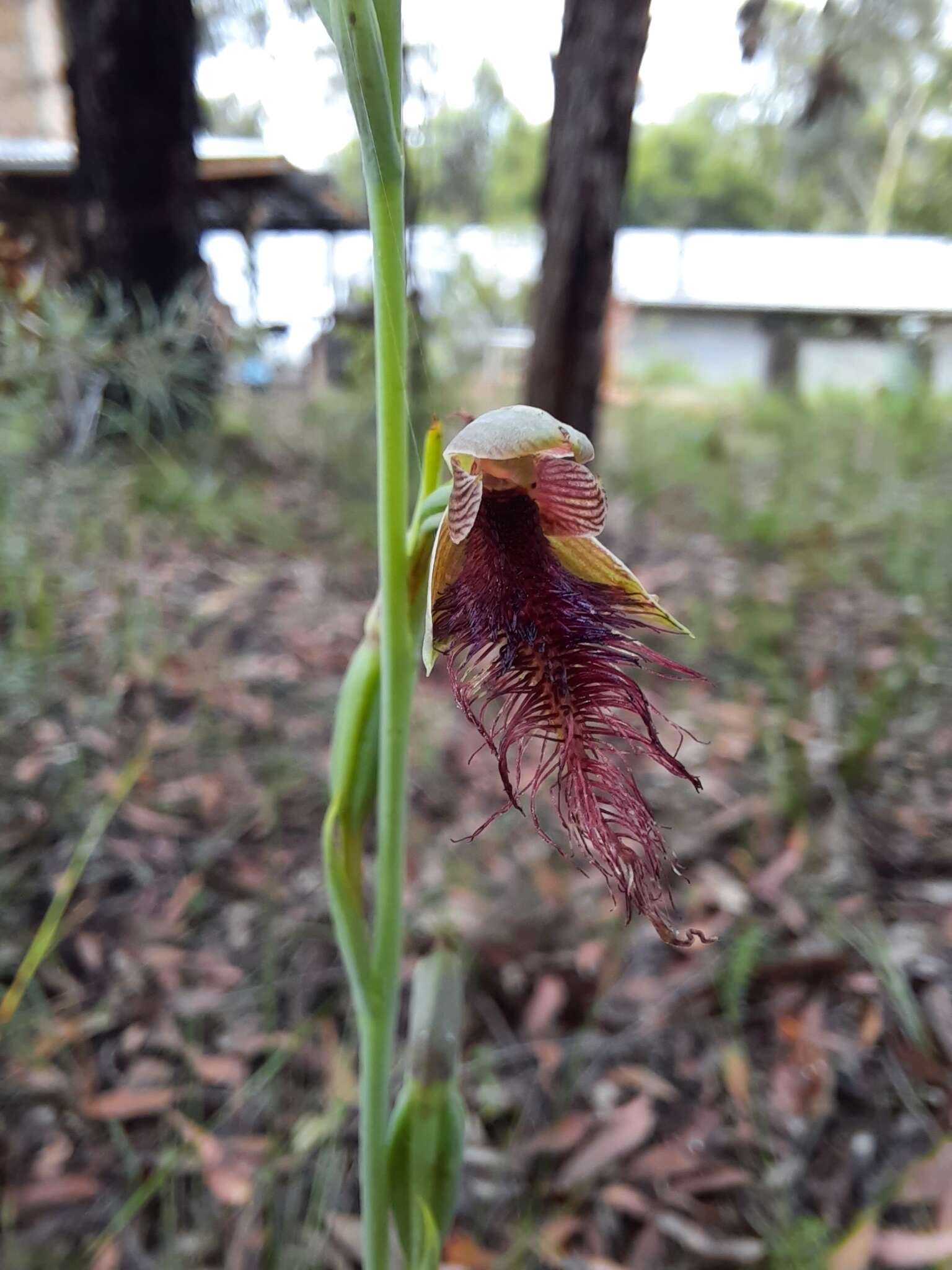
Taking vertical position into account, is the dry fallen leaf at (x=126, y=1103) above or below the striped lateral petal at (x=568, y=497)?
below

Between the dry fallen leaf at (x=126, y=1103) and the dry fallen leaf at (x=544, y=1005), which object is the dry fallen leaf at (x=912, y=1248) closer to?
the dry fallen leaf at (x=544, y=1005)

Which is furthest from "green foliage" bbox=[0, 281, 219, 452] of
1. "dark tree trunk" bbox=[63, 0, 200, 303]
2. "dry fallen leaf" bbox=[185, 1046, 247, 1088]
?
"dry fallen leaf" bbox=[185, 1046, 247, 1088]

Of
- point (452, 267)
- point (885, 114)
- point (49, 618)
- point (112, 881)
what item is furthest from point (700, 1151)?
point (452, 267)

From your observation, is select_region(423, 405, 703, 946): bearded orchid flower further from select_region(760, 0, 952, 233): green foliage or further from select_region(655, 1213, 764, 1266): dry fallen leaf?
select_region(760, 0, 952, 233): green foliage

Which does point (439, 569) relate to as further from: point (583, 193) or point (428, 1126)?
point (583, 193)

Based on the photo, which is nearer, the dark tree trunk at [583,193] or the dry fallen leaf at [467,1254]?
the dry fallen leaf at [467,1254]

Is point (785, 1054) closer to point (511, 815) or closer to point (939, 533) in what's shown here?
point (511, 815)

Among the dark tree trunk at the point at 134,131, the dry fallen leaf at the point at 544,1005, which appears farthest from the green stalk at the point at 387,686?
the dark tree trunk at the point at 134,131
